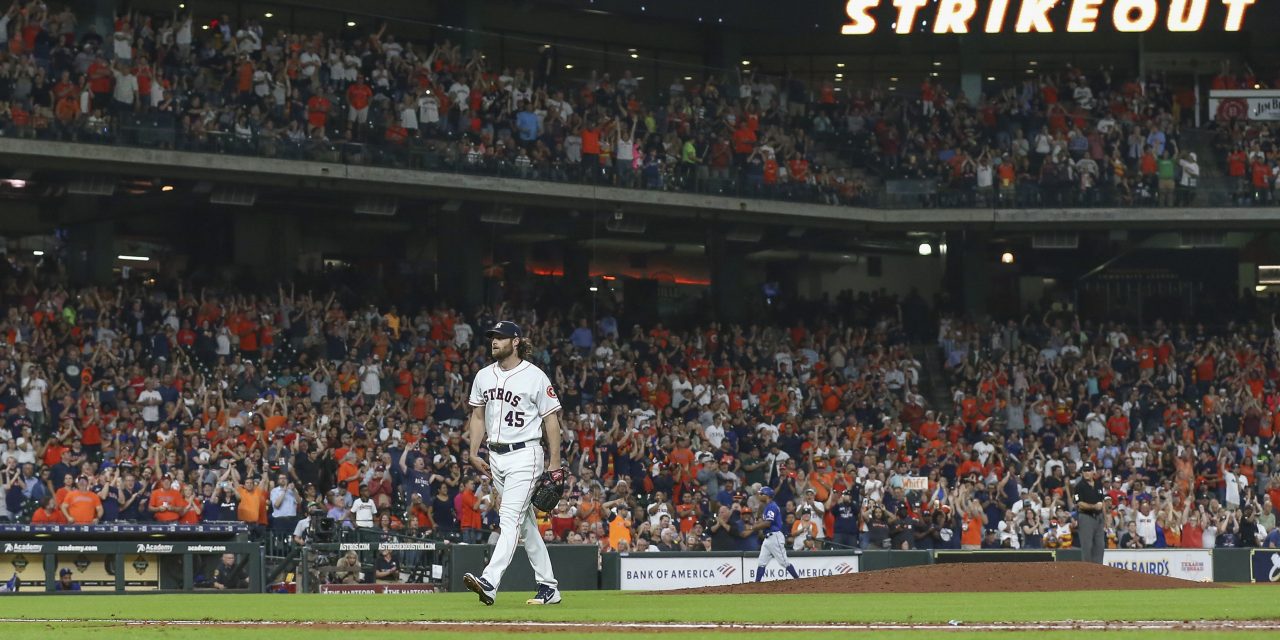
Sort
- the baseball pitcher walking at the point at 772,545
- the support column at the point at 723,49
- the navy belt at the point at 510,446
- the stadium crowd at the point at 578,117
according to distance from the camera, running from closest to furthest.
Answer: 1. the navy belt at the point at 510,446
2. the baseball pitcher walking at the point at 772,545
3. the stadium crowd at the point at 578,117
4. the support column at the point at 723,49

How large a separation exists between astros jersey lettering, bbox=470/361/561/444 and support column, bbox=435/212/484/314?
22.5 m

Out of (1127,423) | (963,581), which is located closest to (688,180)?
(1127,423)

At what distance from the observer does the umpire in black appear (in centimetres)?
1884

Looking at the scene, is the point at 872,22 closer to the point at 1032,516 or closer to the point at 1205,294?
the point at 1205,294

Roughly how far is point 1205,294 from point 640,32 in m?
14.0

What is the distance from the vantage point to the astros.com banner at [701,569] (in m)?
21.3

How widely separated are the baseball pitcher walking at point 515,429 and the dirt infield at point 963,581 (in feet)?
9.88

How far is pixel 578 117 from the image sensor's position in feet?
104

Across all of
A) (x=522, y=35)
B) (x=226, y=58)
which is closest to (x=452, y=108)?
(x=226, y=58)

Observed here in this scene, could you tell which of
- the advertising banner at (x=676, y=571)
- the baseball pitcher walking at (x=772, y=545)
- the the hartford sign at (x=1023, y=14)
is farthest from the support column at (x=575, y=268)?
the baseball pitcher walking at (x=772, y=545)

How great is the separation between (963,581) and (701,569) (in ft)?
26.2

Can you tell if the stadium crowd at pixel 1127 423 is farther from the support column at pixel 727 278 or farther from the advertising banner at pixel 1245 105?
the support column at pixel 727 278

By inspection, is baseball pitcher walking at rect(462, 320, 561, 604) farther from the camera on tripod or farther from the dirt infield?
the camera on tripod

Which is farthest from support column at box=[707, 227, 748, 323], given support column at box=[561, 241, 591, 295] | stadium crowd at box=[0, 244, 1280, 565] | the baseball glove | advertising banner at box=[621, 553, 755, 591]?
the baseball glove
